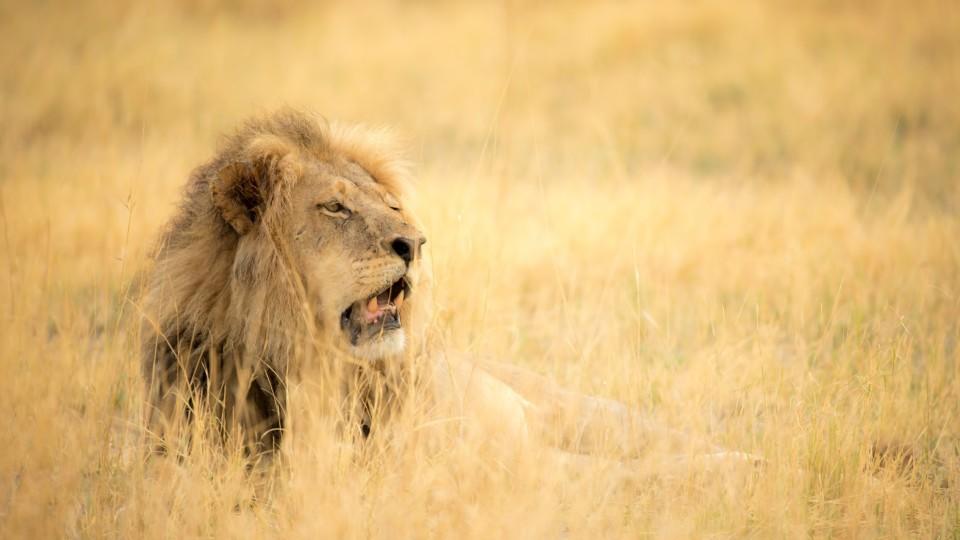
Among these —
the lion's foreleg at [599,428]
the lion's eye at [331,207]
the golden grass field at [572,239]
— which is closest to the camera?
the golden grass field at [572,239]

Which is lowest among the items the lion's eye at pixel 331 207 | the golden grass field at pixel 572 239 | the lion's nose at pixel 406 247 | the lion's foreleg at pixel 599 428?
the lion's foreleg at pixel 599 428

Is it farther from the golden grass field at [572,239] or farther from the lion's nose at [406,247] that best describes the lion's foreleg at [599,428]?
the lion's nose at [406,247]

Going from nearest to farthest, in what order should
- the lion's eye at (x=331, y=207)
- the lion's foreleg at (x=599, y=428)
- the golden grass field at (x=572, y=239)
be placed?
the golden grass field at (x=572, y=239) < the lion's eye at (x=331, y=207) < the lion's foreleg at (x=599, y=428)

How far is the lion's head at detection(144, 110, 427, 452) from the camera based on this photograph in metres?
3.26

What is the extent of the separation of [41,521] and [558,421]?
5.39 ft

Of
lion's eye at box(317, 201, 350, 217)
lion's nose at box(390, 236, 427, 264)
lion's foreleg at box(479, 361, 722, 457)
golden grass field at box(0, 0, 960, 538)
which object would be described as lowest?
lion's foreleg at box(479, 361, 722, 457)

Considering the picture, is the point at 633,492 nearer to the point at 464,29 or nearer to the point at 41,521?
the point at 41,521

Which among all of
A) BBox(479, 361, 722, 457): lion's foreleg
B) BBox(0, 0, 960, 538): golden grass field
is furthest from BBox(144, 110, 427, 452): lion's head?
BBox(479, 361, 722, 457): lion's foreleg

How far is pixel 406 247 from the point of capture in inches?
127

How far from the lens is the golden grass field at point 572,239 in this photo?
320 cm

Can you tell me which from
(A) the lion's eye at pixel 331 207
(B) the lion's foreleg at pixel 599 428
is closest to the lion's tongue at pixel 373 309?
(A) the lion's eye at pixel 331 207

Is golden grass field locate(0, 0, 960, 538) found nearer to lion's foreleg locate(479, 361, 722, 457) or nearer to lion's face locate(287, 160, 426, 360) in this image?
lion's foreleg locate(479, 361, 722, 457)

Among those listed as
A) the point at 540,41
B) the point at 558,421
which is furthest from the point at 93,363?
the point at 540,41

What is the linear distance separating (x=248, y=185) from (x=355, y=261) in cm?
44
